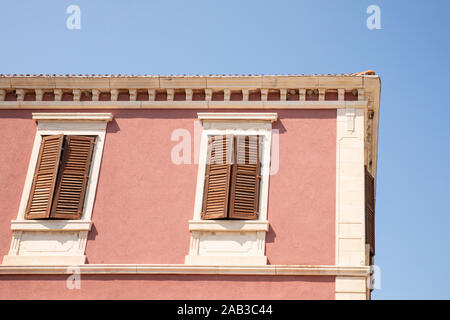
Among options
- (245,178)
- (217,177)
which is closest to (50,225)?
(217,177)

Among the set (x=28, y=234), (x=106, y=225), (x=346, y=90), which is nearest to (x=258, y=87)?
(x=346, y=90)

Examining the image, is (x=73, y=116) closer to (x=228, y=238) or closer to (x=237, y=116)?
(x=237, y=116)

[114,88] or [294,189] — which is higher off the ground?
[114,88]

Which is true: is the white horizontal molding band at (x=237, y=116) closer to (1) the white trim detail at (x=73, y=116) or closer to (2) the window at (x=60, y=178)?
(1) the white trim detail at (x=73, y=116)

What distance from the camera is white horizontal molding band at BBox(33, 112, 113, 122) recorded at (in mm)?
15219

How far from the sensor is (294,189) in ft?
46.6

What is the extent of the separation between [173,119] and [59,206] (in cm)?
282

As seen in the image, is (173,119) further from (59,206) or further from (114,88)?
(59,206)

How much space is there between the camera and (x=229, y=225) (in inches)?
544

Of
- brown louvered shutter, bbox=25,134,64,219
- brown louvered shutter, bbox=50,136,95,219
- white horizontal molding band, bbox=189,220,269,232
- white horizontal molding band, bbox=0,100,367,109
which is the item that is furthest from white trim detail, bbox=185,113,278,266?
brown louvered shutter, bbox=25,134,64,219

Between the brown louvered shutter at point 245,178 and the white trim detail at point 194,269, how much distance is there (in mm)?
1053

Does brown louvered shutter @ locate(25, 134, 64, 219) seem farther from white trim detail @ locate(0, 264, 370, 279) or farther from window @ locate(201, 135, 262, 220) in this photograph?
window @ locate(201, 135, 262, 220)

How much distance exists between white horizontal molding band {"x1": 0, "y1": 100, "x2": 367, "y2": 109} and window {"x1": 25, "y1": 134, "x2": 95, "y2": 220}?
30.6 inches
